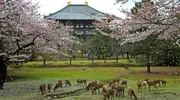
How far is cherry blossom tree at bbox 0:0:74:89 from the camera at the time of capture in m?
18.3

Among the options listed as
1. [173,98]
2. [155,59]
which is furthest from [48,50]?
[155,59]

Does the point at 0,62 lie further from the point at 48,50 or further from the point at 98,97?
the point at 98,97

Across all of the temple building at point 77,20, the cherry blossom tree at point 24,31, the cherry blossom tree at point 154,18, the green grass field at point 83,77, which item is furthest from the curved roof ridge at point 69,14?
the cherry blossom tree at point 154,18

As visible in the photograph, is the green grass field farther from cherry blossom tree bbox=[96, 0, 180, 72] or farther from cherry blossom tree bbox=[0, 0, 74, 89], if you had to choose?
cherry blossom tree bbox=[96, 0, 180, 72]

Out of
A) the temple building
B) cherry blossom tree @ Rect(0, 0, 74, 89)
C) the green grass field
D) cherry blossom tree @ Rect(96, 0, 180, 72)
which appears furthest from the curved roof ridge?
cherry blossom tree @ Rect(96, 0, 180, 72)

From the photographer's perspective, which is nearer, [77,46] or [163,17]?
[163,17]

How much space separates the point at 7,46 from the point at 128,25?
41.1 ft

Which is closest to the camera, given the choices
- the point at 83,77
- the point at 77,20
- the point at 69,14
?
the point at 83,77

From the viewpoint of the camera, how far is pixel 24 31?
18.7 metres

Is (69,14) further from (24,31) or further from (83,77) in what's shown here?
→ (24,31)

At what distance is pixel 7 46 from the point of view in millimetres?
21266

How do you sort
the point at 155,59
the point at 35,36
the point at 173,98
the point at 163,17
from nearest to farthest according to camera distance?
1. the point at 163,17
2. the point at 173,98
3. the point at 35,36
4. the point at 155,59

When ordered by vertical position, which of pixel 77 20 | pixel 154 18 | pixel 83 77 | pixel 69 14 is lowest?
pixel 83 77

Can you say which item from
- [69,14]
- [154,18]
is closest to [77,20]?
[69,14]
